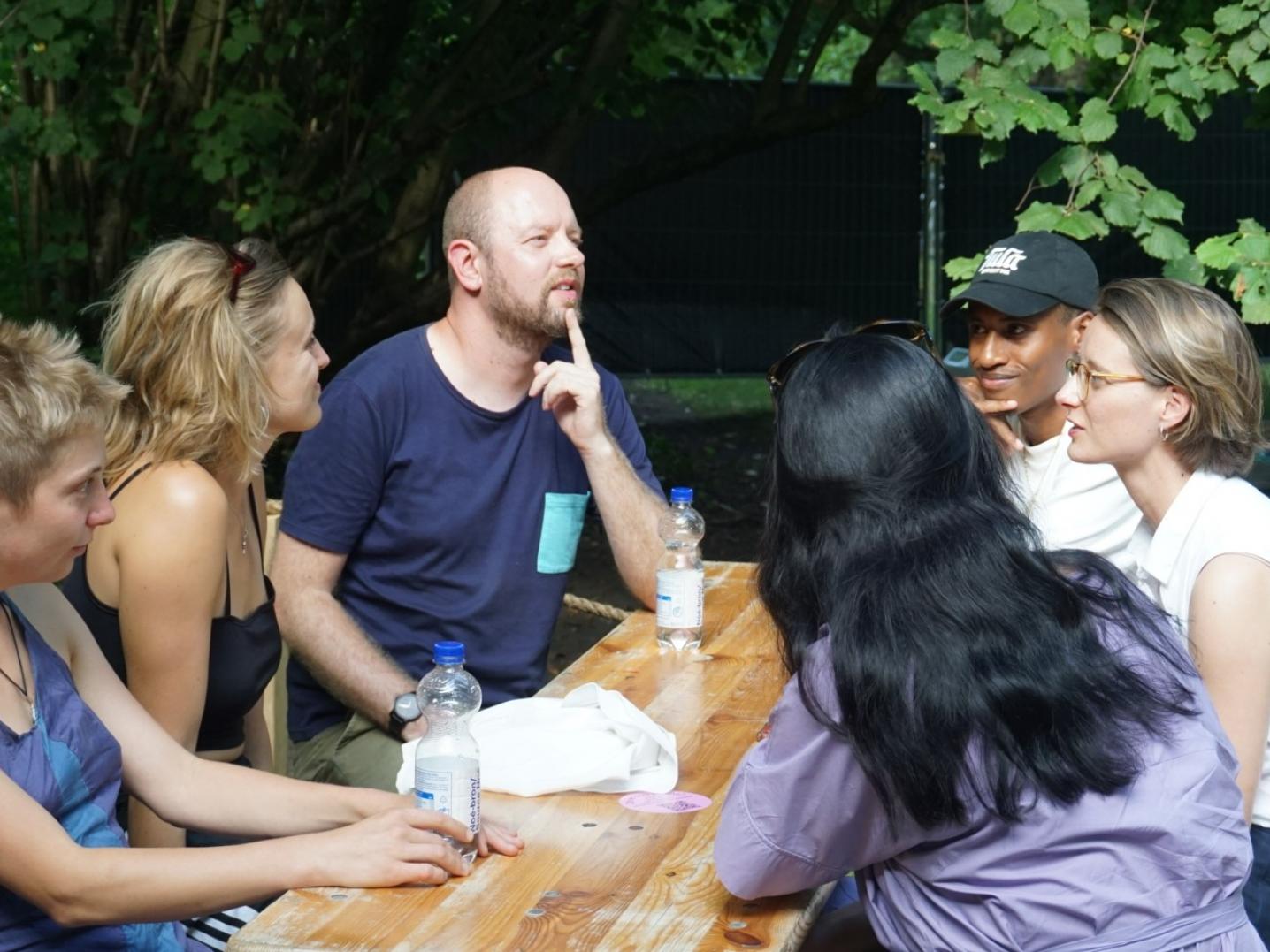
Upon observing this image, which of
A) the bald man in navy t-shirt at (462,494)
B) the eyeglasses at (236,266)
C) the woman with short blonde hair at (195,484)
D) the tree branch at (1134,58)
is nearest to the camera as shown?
the woman with short blonde hair at (195,484)

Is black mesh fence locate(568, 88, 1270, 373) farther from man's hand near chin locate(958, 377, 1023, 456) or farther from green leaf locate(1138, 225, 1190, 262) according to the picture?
man's hand near chin locate(958, 377, 1023, 456)

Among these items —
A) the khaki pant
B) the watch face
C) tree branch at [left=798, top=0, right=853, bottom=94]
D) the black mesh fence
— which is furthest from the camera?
the black mesh fence

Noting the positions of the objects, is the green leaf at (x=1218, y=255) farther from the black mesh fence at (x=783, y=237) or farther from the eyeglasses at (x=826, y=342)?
the black mesh fence at (x=783, y=237)

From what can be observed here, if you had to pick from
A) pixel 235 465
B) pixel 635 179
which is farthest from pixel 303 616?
pixel 635 179


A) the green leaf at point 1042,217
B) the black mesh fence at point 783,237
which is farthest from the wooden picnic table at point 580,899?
the black mesh fence at point 783,237

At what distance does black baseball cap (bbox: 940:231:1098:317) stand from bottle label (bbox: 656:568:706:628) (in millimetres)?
951

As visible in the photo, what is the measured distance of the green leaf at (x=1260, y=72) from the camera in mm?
4496

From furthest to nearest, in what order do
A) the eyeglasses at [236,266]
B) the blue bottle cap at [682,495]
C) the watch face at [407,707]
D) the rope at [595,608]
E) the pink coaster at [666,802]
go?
the rope at [595,608] < the blue bottle cap at [682,495] < the watch face at [407,707] < the eyeglasses at [236,266] < the pink coaster at [666,802]

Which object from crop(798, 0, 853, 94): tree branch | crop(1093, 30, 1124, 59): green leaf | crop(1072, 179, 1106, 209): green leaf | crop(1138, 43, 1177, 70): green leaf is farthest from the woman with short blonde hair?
crop(798, 0, 853, 94): tree branch

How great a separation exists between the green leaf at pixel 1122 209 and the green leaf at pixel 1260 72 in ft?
1.50

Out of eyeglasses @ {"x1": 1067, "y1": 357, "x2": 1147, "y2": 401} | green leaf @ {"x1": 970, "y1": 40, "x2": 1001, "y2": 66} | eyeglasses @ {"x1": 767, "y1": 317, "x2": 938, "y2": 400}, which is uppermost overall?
green leaf @ {"x1": 970, "y1": 40, "x2": 1001, "y2": 66}

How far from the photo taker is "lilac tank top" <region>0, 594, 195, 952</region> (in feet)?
6.79

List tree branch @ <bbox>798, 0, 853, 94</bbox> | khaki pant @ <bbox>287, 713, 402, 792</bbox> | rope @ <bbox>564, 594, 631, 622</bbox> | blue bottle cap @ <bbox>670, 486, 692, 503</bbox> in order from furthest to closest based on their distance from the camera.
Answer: tree branch @ <bbox>798, 0, 853, 94</bbox> < rope @ <bbox>564, 594, 631, 622</bbox> < blue bottle cap @ <bbox>670, 486, 692, 503</bbox> < khaki pant @ <bbox>287, 713, 402, 792</bbox>

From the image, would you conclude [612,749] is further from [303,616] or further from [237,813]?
[303,616]
